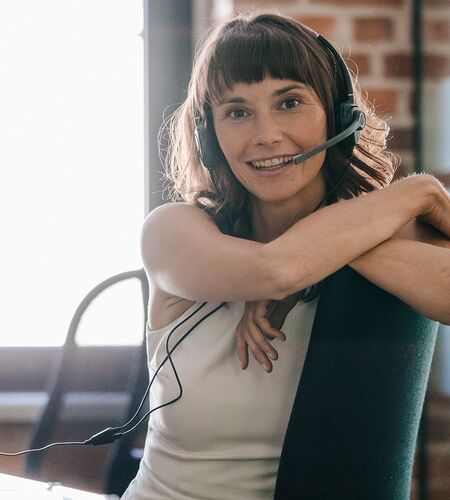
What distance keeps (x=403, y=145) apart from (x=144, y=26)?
692 millimetres

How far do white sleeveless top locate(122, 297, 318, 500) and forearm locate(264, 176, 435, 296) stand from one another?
0.13 meters

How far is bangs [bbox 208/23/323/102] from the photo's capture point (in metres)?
1.11

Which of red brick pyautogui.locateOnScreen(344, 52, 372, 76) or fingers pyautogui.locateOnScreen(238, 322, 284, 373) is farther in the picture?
red brick pyautogui.locateOnScreen(344, 52, 372, 76)

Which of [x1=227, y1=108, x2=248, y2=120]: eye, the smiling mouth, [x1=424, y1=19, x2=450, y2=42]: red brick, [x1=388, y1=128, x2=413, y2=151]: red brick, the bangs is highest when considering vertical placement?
[x1=424, y1=19, x2=450, y2=42]: red brick

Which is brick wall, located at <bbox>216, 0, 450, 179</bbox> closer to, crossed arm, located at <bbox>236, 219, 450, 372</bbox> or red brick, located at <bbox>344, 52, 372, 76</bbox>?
red brick, located at <bbox>344, 52, 372, 76</bbox>

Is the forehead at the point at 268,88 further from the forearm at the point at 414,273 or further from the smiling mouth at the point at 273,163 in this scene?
the forearm at the point at 414,273

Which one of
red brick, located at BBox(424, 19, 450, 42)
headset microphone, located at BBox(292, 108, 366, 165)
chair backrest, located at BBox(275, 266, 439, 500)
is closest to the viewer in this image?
chair backrest, located at BBox(275, 266, 439, 500)

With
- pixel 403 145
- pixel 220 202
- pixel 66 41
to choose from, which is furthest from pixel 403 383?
pixel 66 41

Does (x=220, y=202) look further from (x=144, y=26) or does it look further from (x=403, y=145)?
(x=144, y=26)

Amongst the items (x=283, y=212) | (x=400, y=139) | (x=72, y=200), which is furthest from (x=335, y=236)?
(x=72, y=200)

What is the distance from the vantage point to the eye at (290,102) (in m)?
1.14

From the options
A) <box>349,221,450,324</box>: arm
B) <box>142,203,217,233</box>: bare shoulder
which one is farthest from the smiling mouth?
<box>349,221,450,324</box>: arm

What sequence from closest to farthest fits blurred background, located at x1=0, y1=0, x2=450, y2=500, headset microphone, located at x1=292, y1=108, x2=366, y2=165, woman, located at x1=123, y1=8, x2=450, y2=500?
1. woman, located at x1=123, y1=8, x2=450, y2=500
2. headset microphone, located at x1=292, y1=108, x2=366, y2=165
3. blurred background, located at x1=0, y1=0, x2=450, y2=500

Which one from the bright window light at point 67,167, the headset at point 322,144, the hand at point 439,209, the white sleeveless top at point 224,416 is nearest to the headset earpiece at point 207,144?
the headset at point 322,144
